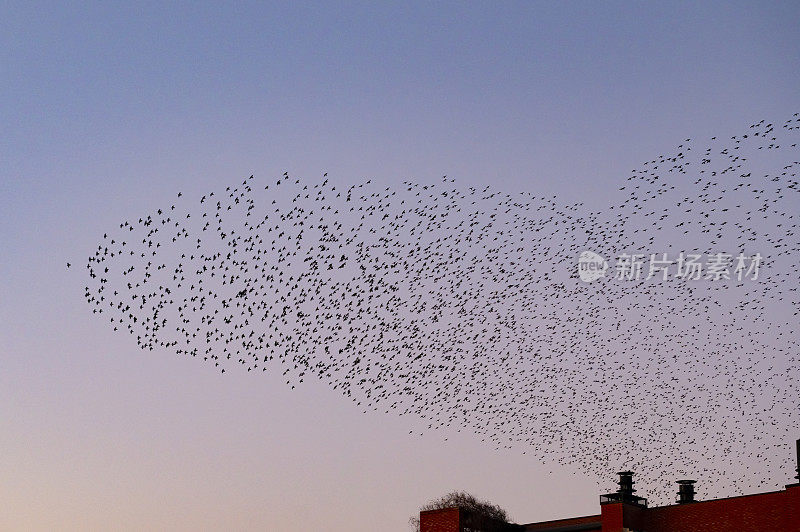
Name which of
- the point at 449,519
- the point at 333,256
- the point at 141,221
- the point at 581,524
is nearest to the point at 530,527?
the point at 581,524

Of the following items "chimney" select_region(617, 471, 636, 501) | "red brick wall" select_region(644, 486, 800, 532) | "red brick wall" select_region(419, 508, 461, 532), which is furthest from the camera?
"chimney" select_region(617, 471, 636, 501)

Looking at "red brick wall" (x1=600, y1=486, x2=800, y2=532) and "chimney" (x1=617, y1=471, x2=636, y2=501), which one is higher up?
"chimney" (x1=617, y1=471, x2=636, y2=501)

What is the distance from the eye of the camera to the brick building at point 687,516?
5206 centimetres

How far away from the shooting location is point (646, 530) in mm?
54969

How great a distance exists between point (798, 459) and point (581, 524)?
1257cm

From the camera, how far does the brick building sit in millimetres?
52062

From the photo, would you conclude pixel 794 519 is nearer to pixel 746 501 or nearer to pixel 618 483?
pixel 746 501

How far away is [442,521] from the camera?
5812cm

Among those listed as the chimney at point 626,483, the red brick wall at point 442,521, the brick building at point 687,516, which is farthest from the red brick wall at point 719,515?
the red brick wall at point 442,521

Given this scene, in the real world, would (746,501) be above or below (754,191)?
below

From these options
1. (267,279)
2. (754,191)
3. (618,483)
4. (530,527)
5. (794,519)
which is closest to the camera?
(754,191)

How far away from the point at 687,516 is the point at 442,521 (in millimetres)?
12711

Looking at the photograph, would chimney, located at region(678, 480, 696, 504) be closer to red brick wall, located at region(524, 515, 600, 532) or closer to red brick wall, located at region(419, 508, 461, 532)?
red brick wall, located at region(524, 515, 600, 532)

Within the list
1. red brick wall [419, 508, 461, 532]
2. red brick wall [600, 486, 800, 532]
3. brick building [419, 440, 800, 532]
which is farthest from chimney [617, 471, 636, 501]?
red brick wall [419, 508, 461, 532]
